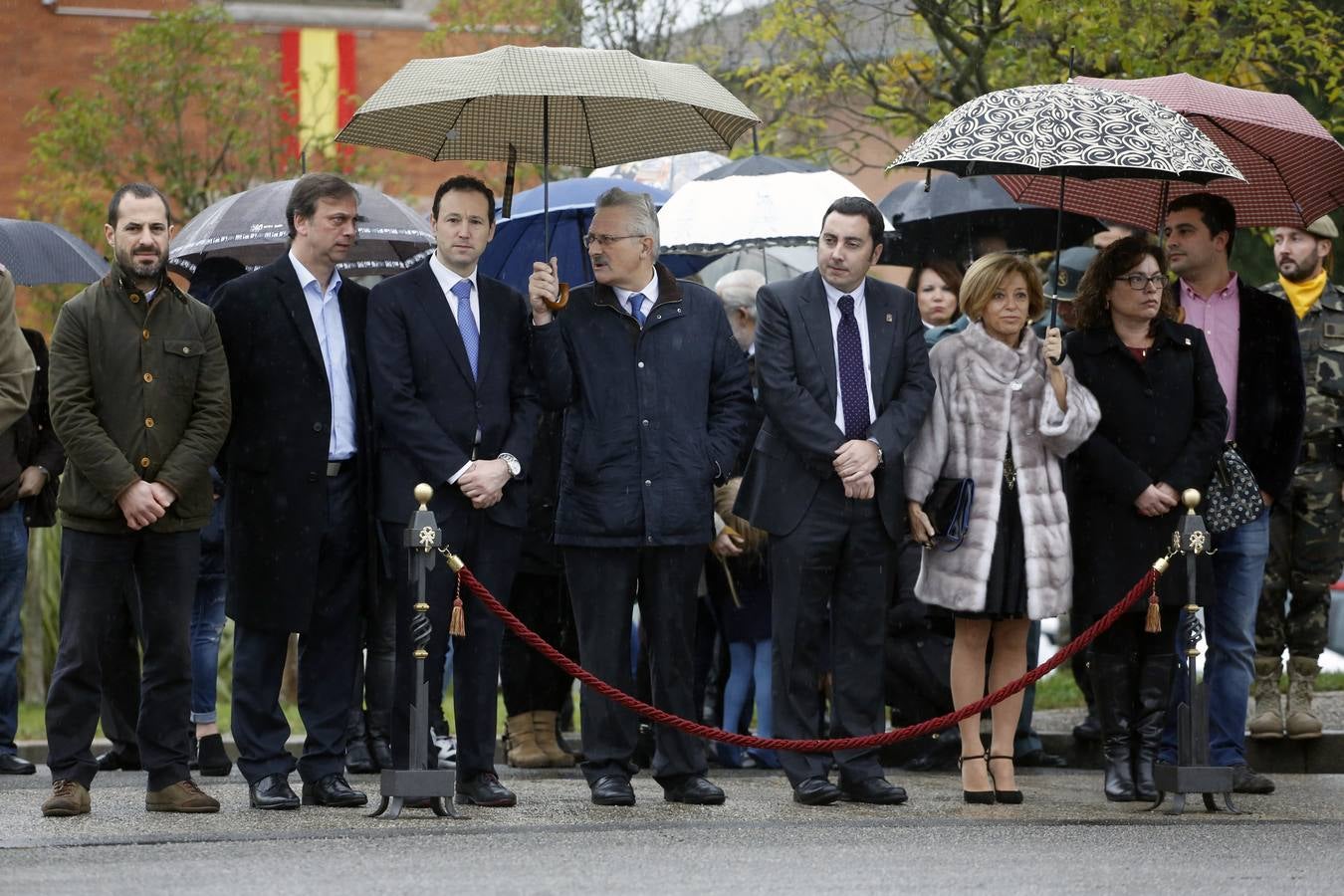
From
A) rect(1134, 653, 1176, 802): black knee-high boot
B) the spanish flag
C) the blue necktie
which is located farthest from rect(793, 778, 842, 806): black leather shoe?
the spanish flag

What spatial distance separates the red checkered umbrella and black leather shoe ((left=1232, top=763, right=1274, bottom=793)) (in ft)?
7.50

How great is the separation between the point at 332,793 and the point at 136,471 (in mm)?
1375

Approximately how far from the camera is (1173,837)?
7.77 m

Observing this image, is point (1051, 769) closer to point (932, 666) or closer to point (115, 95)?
point (932, 666)

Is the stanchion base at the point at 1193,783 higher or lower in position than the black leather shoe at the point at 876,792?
higher

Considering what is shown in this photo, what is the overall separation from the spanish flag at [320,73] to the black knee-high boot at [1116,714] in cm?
1434

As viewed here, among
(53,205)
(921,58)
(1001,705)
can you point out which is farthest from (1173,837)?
(53,205)

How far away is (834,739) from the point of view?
338 inches

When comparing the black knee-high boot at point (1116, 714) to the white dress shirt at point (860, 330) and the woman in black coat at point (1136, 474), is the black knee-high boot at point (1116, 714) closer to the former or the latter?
the woman in black coat at point (1136, 474)

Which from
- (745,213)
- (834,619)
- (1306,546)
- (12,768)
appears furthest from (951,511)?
(12,768)

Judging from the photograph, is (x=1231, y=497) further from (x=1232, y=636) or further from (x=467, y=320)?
(x=467, y=320)

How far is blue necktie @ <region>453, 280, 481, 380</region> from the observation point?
8.44 m

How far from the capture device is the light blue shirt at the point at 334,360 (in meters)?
8.39

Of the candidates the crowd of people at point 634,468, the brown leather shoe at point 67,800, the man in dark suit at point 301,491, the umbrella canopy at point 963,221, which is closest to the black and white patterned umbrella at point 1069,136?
the crowd of people at point 634,468
